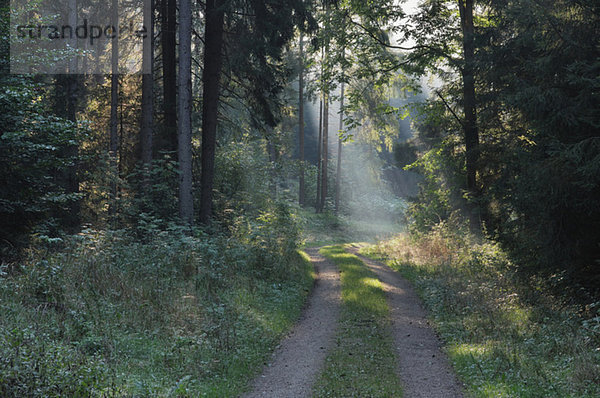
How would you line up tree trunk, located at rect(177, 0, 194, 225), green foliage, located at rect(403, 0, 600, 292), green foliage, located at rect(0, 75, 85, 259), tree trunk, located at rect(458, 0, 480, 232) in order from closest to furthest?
green foliage, located at rect(403, 0, 600, 292)
green foliage, located at rect(0, 75, 85, 259)
tree trunk, located at rect(177, 0, 194, 225)
tree trunk, located at rect(458, 0, 480, 232)

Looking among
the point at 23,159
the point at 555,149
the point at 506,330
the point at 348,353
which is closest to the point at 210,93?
the point at 23,159

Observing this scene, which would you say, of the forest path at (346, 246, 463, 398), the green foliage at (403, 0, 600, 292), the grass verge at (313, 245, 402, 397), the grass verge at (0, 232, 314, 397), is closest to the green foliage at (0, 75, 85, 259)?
the grass verge at (0, 232, 314, 397)

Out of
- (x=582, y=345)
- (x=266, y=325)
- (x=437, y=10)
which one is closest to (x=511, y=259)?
(x=582, y=345)

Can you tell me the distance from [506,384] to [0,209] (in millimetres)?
9344

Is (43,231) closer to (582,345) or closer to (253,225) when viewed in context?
(253,225)

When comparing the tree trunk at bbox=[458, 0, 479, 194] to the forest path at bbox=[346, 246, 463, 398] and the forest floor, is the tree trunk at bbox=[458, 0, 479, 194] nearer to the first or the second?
the forest path at bbox=[346, 246, 463, 398]

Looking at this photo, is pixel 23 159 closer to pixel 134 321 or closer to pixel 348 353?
pixel 134 321

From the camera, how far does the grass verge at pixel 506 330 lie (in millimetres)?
6020

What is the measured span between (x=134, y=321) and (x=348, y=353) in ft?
12.1

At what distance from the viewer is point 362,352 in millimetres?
7957

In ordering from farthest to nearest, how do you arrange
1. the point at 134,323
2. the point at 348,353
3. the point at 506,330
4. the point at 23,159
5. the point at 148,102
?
the point at 148,102 → the point at 23,159 → the point at 506,330 → the point at 348,353 → the point at 134,323

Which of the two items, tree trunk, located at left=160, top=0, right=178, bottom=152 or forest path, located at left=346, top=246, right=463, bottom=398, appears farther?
tree trunk, located at left=160, top=0, right=178, bottom=152

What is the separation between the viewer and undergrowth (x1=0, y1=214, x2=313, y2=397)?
5090mm

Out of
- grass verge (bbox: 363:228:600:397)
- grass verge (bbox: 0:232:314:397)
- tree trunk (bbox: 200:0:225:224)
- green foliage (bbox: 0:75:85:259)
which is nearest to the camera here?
grass verge (bbox: 0:232:314:397)
